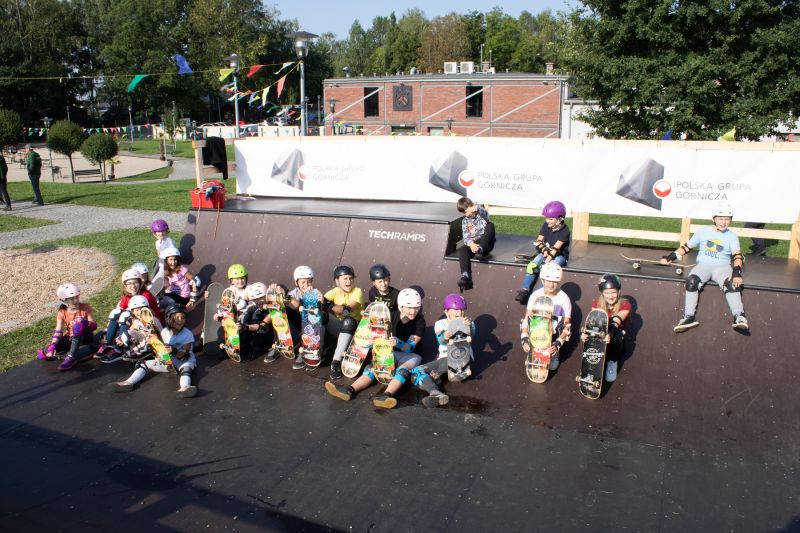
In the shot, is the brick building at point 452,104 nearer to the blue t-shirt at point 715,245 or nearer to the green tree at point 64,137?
the green tree at point 64,137

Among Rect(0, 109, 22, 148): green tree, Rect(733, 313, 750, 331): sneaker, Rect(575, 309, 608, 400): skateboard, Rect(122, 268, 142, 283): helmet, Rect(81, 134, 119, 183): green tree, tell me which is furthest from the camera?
Rect(0, 109, 22, 148): green tree

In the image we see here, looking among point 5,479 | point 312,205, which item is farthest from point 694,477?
point 312,205

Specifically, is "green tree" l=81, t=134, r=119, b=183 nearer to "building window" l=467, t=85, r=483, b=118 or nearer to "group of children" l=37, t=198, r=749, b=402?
Result: "group of children" l=37, t=198, r=749, b=402

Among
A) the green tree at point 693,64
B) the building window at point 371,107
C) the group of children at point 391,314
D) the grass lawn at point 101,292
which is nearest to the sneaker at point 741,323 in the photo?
the group of children at point 391,314

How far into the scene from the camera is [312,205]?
11844 millimetres

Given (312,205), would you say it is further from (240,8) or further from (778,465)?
(240,8)

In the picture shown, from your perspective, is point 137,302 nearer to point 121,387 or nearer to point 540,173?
point 121,387

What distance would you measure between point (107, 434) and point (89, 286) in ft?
21.3

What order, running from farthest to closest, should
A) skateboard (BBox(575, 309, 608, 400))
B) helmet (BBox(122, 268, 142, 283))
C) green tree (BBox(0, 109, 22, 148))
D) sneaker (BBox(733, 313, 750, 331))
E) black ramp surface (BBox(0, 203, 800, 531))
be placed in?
green tree (BBox(0, 109, 22, 148)) → helmet (BBox(122, 268, 142, 283)) → sneaker (BBox(733, 313, 750, 331)) → skateboard (BBox(575, 309, 608, 400)) → black ramp surface (BBox(0, 203, 800, 531))

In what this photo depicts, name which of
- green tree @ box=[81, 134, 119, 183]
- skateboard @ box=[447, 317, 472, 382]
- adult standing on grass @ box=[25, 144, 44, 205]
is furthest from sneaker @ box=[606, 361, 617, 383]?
green tree @ box=[81, 134, 119, 183]

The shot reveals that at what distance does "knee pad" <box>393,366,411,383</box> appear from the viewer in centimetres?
708

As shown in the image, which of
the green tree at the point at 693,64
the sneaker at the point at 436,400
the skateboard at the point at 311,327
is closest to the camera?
the sneaker at the point at 436,400

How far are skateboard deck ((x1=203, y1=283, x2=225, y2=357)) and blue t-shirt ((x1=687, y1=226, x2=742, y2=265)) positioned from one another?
622 centimetres

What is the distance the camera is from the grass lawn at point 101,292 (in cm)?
899
